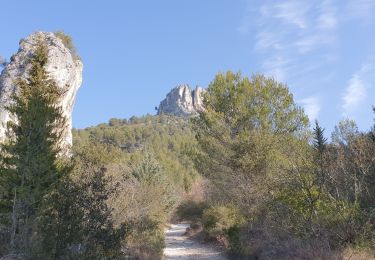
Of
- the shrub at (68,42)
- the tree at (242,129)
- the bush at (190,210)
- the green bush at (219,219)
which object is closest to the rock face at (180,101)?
the bush at (190,210)

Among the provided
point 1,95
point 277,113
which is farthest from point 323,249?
point 1,95

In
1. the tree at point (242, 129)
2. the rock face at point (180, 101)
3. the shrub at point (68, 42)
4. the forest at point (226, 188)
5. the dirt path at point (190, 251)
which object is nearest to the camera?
the forest at point (226, 188)

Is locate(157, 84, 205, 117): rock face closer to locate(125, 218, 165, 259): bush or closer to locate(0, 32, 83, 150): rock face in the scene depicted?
locate(0, 32, 83, 150): rock face

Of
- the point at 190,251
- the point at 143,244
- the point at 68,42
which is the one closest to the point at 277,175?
the point at 143,244

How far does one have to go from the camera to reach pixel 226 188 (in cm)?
2127

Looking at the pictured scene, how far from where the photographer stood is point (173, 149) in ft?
295

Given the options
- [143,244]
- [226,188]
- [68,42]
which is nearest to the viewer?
[143,244]

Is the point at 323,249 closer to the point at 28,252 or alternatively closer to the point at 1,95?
the point at 28,252

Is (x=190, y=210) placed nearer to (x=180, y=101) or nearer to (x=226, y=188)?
(x=226, y=188)

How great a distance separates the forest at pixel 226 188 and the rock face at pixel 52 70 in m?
5.37

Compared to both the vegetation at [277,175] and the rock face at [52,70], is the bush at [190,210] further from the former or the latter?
the rock face at [52,70]

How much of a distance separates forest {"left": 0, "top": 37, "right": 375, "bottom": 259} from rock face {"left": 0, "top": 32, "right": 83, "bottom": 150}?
5375 mm

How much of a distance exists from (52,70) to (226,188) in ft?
58.3

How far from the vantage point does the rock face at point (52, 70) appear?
27.6 metres
